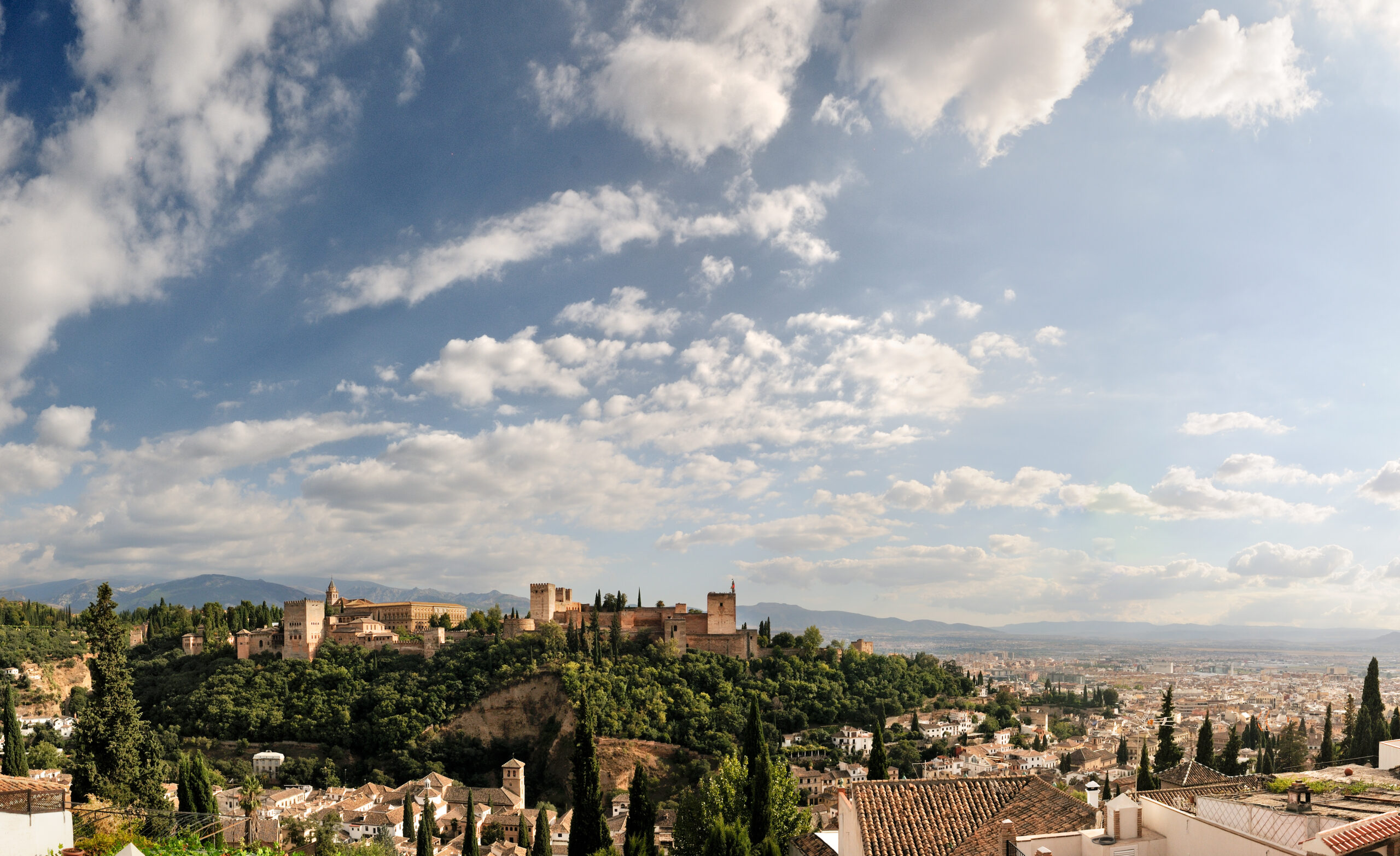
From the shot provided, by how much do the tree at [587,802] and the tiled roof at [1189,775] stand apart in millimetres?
14308

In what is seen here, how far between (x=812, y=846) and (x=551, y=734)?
131 feet

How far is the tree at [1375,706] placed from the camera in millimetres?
33750

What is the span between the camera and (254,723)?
52.1m

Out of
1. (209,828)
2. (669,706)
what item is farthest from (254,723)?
(209,828)

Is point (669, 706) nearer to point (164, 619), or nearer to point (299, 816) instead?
point (299, 816)

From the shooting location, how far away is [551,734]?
51.1 meters

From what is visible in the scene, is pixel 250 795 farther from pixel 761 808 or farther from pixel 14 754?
pixel 761 808

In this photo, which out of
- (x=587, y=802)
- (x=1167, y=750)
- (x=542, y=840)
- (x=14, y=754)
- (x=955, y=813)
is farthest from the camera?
(x=1167, y=750)

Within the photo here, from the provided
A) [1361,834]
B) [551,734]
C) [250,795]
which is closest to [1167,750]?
[1361,834]

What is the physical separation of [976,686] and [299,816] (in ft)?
178

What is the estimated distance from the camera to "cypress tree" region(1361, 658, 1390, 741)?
1329 inches

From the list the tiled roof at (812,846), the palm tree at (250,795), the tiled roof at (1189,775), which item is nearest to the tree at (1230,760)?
the tiled roof at (1189,775)

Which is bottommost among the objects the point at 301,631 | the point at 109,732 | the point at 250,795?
the point at 250,795

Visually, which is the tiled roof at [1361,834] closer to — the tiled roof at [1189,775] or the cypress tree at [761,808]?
the cypress tree at [761,808]
